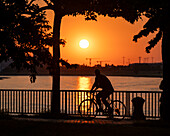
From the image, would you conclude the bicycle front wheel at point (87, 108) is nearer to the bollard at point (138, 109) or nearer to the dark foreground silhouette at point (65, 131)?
the bollard at point (138, 109)

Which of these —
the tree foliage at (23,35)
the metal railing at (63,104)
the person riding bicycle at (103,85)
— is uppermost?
the tree foliage at (23,35)

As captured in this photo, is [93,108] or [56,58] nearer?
[93,108]

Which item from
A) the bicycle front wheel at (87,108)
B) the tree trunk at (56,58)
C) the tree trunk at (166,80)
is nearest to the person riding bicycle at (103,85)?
the bicycle front wheel at (87,108)

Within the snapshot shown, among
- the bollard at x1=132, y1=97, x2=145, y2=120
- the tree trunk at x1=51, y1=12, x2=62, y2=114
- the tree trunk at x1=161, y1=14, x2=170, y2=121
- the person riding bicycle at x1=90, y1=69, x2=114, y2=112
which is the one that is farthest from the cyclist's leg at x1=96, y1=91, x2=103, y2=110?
the tree trunk at x1=51, y1=12, x2=62, y2=114

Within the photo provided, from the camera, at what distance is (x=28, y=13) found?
47.2 feet

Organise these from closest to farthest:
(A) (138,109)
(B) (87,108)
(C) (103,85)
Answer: (C) (103,85)
(B) (87,108)
(A) (138,109)

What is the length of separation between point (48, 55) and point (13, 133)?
7232 millimetres

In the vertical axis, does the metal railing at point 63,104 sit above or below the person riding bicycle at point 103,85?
below

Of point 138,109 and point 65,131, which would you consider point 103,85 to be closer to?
point 138,109

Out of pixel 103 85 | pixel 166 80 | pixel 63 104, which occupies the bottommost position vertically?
pixel 63 104

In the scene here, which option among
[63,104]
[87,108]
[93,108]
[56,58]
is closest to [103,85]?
[93,108]

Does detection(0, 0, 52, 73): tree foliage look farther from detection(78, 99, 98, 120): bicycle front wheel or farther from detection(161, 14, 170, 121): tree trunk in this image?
detection(161, 14, 170, 121): tree trunk

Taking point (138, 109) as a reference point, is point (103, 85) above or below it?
above

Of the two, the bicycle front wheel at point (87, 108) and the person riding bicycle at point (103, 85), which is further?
the bicycle front wheel at point (87, 108)
